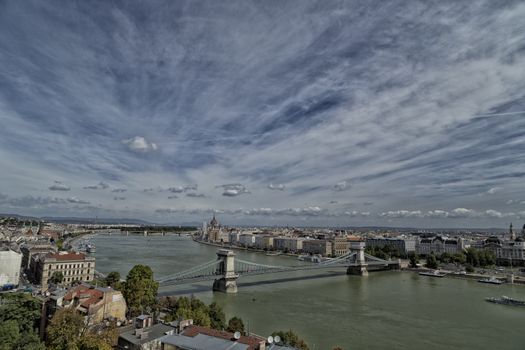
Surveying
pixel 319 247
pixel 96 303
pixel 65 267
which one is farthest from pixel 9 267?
pixel 319 247

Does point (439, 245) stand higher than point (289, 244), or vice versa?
point (439, 245)

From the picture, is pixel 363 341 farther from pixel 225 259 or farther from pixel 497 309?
pixel 225 259

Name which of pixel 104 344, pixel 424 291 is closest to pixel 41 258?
pixel 104 344

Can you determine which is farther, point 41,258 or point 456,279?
point 456,279

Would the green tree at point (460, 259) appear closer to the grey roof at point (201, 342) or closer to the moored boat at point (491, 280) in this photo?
the moored boat at point (491, 280)

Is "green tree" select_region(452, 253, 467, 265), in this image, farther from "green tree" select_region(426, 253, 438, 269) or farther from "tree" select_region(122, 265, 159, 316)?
"tree" select_region(122, 265, 159, 316)

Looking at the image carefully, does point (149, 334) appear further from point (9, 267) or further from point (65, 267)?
point (9, 267)
